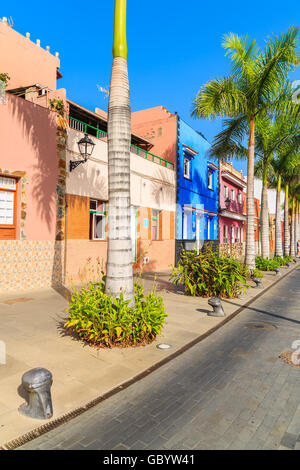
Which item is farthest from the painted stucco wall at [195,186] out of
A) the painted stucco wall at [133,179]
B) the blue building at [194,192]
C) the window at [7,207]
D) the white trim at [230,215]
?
the window at [7,207]

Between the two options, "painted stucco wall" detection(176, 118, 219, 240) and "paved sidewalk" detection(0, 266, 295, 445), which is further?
"painted stucco wall" detection(176, 118, 219, 240)

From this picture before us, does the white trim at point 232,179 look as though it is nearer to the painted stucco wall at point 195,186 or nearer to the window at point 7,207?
the painted stucco wall at point 195,186

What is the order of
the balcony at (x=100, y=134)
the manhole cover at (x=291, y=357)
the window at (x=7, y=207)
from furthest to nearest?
the balcony at (x=100, y=134)
the window at (x=7, y=207)
the manhole cover at (x=291, y=357)

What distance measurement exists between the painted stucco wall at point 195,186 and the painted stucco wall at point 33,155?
35.9 feet

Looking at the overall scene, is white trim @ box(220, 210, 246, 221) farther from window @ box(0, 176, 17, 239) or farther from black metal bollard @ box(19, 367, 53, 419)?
black metal bollard @ box(19, 367, 53, 419)

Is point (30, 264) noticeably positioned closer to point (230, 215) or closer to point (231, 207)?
point (230, 215)

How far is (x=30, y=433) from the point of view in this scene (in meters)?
3.12

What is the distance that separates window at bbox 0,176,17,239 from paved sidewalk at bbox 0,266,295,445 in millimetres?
2490

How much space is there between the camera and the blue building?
2077cm

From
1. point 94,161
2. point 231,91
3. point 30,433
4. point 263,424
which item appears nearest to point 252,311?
point 263,424

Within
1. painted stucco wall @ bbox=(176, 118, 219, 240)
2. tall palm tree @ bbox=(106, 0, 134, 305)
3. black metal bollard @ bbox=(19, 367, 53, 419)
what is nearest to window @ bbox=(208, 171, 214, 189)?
painted stucco wall @ bbox=(176, 118, 219, 240)

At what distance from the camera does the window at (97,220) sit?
13445 millimetres
